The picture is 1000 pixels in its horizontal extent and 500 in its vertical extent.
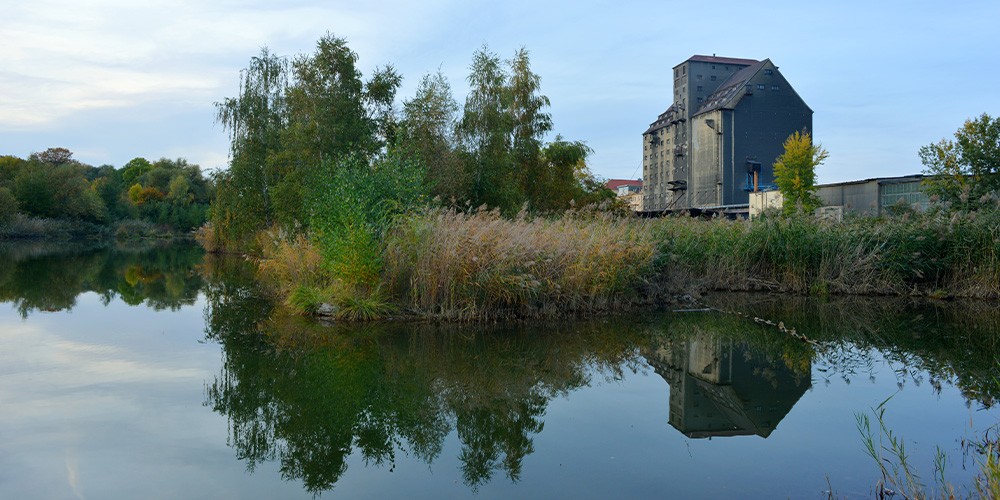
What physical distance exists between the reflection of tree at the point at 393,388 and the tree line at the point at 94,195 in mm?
31451

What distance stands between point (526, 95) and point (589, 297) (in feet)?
56.4

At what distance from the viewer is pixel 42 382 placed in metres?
7.11

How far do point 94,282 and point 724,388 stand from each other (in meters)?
17.9

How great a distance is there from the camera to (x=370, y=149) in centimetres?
2098

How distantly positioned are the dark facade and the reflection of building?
138 feet

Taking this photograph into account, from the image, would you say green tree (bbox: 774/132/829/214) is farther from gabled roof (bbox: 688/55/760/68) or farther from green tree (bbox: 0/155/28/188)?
green tree (bbox: 0/155/28/188)

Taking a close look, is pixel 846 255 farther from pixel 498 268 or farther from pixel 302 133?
pixel 302 133

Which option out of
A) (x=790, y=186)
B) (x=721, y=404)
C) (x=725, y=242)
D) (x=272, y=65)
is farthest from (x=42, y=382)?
(x=790, y=186)

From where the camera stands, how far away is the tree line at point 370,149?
42.7 ft

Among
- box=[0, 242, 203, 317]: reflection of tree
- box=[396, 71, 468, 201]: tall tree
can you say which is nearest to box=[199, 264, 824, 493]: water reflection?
box=[0, 242, 203, 317]: reflection of tree

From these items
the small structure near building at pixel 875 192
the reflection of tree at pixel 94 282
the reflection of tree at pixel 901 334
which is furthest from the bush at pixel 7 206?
the small structure near building at pixel 875 192

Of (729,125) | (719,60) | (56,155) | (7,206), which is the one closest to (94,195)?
(7,206)

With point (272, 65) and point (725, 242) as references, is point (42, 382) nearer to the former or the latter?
point (725, 242)

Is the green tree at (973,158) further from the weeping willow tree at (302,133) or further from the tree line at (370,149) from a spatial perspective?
the weeping willow tree at (302,133)
